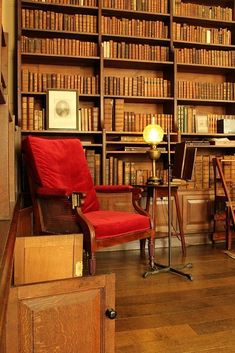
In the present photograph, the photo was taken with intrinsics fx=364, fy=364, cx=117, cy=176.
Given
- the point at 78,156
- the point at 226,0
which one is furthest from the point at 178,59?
the point at 78,156

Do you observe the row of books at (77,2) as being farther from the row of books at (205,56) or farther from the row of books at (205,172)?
the row of books at (205,172)

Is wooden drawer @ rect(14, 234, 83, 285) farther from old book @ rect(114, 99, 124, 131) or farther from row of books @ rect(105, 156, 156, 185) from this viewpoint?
old book @ rect(114, 99, 124, 131)

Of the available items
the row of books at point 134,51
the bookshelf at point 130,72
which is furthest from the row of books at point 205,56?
the row of books at point 134,51

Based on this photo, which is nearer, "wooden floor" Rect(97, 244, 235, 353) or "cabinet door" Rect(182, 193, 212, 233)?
"wooden floor" Rect(97, 244, 235, 353)

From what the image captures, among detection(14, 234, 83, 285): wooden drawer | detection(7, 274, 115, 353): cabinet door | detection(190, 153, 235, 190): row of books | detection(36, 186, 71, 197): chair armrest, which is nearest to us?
detection(7, 274, 115, 353): cabinet door

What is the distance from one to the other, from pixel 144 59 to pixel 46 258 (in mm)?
2832

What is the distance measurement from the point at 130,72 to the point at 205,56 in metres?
0.83

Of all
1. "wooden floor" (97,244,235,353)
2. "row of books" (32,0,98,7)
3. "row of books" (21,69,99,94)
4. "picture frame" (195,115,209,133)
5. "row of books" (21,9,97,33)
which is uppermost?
"row of books" (32,0,98,7)

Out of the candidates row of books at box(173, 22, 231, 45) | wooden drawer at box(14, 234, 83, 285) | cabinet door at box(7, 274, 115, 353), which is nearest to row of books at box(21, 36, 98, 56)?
row of books at box(173, 22, 231, 45)

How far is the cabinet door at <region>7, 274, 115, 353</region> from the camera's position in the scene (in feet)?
3.36

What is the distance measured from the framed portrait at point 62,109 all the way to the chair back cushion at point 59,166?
2.35 ft

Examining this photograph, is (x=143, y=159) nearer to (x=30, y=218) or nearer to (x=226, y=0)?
(x=30, y=218)

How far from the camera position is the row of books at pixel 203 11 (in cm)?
384

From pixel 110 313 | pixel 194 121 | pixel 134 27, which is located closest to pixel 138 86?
pixel 134 27
